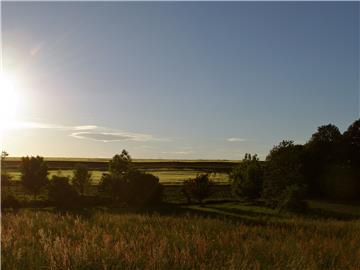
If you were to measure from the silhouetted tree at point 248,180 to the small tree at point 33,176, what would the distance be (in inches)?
1309

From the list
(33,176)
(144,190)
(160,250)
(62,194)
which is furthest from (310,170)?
(160,250)

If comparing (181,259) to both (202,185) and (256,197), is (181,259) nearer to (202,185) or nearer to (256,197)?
(202,185)

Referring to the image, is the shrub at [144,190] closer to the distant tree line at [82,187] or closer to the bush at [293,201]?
the distant tree line at [82,187]

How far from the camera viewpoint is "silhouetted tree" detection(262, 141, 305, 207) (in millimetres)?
70775

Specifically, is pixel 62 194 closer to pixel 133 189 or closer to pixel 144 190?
pixel 133 189

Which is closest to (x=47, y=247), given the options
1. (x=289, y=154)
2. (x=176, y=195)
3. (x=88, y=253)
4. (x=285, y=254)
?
(x=88, y=253)

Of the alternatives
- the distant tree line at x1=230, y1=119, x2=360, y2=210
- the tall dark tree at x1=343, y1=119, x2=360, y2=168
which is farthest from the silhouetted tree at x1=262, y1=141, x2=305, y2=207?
the tall dark tree at x1=343, y1=119, x2=360, y2=168

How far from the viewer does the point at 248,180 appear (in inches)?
3083

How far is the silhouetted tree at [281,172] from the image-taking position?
7078cm

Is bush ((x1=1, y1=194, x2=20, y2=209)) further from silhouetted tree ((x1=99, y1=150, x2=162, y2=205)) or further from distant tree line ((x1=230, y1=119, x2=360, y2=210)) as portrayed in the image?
distant tree line ((x1=230, y1=119, x2=360, y2=210))

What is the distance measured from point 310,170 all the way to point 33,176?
1977 inches

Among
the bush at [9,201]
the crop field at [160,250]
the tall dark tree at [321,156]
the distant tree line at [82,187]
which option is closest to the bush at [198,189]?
the distant tree line at [82,187]

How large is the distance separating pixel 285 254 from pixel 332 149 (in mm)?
89023

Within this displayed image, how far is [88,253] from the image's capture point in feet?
22.1
